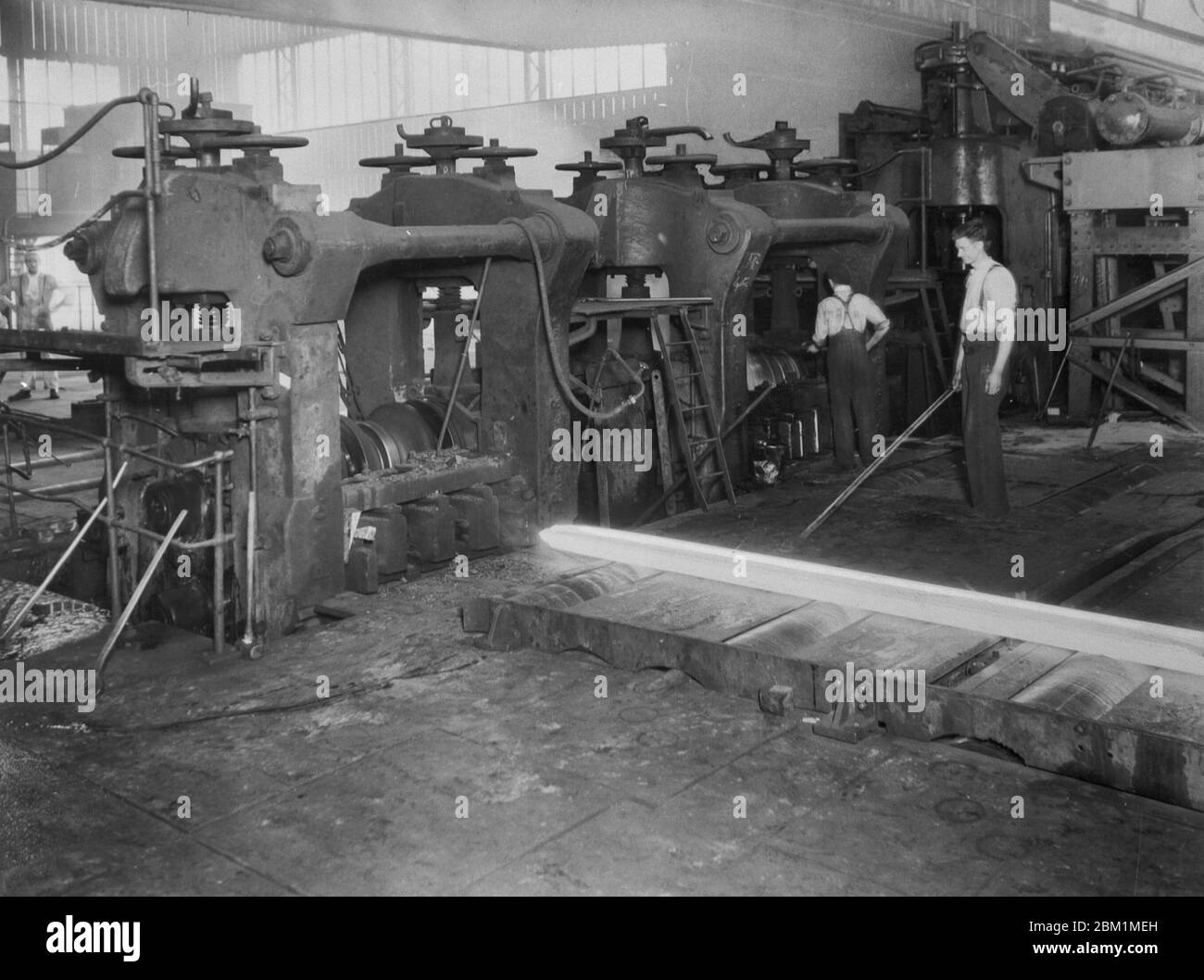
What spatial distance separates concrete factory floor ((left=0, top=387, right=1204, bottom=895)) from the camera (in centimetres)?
389

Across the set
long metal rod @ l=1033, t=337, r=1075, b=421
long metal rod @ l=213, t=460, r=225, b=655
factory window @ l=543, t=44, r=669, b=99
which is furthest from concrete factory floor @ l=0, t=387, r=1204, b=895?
factory window @ l=543, t=44, r=669, b=99

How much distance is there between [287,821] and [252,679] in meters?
1.43

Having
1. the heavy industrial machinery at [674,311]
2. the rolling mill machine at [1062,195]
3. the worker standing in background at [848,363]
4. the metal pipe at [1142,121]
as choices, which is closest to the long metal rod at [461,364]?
the heavy industrial machinery at [674,311]

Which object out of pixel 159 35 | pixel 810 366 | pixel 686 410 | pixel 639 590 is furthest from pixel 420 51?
pixel 639 590

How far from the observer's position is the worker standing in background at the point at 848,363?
9828mm

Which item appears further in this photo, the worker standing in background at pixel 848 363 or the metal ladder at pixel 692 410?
the worker standing in background at pixel 848 363

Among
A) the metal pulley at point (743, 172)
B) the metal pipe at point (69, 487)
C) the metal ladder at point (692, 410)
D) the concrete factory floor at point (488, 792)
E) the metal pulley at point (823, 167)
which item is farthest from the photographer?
the metal pulley at point (743, 172)

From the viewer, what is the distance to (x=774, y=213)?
1073cm

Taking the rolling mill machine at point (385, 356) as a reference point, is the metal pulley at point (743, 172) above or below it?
above

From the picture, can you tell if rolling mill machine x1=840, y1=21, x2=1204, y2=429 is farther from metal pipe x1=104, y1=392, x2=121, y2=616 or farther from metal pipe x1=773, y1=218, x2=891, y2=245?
metal pipe x1=104, y1=392, x2=121, y2=616

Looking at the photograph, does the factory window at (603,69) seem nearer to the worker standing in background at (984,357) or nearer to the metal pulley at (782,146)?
the metal pulley at (782,146)

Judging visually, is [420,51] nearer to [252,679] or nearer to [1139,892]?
[252,679]

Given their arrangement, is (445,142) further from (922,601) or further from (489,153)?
(922,601)

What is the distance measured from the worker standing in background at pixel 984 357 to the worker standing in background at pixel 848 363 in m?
1.67
